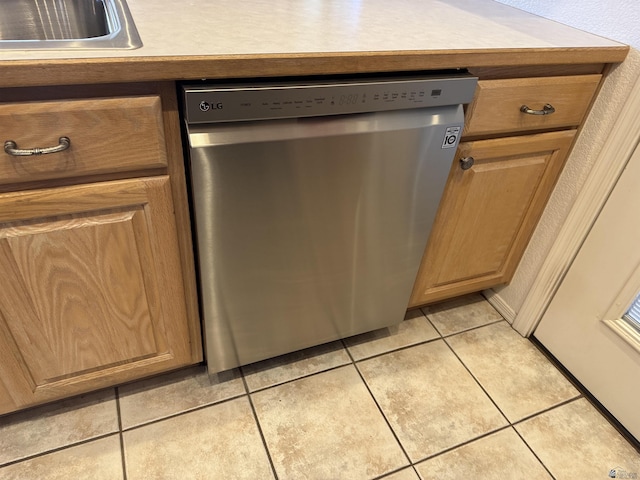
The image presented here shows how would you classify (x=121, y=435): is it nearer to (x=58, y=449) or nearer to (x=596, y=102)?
(x=58, y=449)

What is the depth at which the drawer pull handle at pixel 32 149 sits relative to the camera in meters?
0.70

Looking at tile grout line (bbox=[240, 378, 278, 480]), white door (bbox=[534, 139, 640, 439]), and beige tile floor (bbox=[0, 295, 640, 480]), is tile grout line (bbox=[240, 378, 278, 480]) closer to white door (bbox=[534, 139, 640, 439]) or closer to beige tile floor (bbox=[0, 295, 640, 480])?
beige tile floor (bbox=[0, 295, 640, 480])

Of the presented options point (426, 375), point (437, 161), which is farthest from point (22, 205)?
point (426, 375)

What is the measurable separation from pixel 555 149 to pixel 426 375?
29.3 inches

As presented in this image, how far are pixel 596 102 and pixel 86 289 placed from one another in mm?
1303

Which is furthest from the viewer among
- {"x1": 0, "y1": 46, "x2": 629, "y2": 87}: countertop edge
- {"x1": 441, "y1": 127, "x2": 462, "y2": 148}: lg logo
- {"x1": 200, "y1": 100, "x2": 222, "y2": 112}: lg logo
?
{"x1": 441, "y1": 127, "x2": 462, "y2": 148}: lg logo

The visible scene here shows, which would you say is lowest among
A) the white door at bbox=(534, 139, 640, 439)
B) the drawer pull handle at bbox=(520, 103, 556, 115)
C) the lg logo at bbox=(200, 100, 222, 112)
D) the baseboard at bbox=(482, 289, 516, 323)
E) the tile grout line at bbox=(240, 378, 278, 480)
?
the tile grout line at bbox=(240, 378, 278, 480)

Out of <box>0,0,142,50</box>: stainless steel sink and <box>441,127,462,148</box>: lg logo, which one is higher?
<box>0,0,142,50</box>: stainless steel sink

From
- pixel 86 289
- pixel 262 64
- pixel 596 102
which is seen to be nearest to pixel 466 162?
pixel 596 102

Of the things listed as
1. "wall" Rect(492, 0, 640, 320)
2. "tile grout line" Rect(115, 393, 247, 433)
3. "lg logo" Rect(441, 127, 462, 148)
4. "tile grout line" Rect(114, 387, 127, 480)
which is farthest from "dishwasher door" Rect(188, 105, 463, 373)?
"wall" Rect(492, 0, 640, 320)

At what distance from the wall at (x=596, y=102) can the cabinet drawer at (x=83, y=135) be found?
3.55ft

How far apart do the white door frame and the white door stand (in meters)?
0.02

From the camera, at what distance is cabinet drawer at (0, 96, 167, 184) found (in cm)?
70

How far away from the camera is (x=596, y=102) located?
3.85 ft
